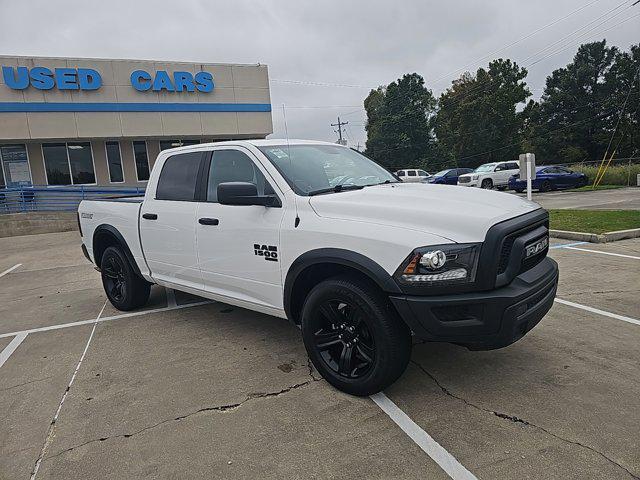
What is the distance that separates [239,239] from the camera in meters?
3.82

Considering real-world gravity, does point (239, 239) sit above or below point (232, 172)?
below

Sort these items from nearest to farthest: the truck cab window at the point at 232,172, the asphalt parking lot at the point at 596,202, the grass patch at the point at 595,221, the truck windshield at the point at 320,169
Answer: the truck windshield at the point at 320,169 < the truck cab window at the point at 232,172 < the grass patch at the point at 595,221 < the asphalt parking lot at the point at 596,202

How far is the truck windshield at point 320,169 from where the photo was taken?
3.69m

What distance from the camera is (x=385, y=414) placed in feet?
9.82

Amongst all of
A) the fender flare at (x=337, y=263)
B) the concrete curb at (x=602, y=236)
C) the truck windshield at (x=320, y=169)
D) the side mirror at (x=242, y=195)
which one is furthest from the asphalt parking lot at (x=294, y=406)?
the concrete curb at (x=602, y=236)

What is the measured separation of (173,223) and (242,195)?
1.39 m

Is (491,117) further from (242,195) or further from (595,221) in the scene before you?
(242,195)

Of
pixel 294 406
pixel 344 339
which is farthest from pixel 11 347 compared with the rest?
pixel 344 339

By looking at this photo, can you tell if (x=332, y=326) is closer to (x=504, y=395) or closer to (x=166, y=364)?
(x=504, y=395)

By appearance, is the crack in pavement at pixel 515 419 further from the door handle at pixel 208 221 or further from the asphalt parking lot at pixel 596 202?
the asphalt parking lot at pixel 596 202

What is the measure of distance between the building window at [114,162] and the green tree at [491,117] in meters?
40.4

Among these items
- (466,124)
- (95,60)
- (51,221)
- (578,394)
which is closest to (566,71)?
(466,124)

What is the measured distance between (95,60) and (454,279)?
2232 cm

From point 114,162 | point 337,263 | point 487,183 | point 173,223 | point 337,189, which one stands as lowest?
point 487,183
